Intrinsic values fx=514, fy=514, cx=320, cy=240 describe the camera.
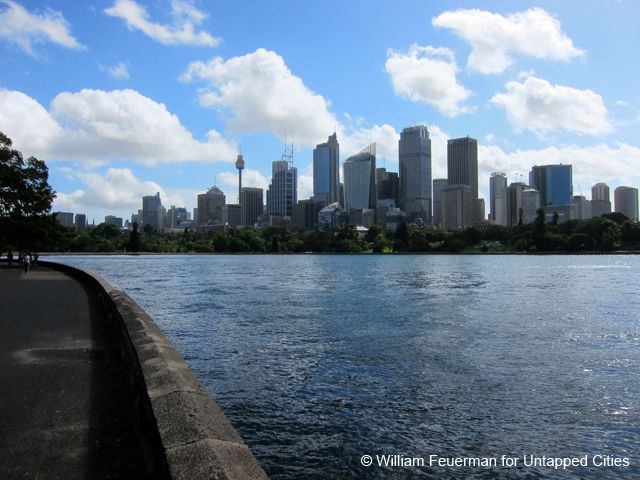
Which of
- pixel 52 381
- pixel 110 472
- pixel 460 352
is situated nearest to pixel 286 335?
pixel 460 352

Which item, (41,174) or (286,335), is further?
(41,174)

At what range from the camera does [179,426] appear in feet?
14.9

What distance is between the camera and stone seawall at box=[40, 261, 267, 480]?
3891mm

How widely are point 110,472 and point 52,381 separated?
3.45 m

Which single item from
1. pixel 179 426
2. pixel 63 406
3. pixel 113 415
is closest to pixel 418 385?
pixel 113 415

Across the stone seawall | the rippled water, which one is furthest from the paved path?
the rippled water

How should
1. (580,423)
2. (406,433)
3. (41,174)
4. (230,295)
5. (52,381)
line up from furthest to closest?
(41,174), (230,295), (580,423), (406,433), (52,381)

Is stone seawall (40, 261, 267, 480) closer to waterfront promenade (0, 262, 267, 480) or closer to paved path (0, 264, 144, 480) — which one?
waterfront promenade (0, 262, 267, 480)

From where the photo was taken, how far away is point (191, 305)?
2859 centimetres

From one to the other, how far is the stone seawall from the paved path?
289mm

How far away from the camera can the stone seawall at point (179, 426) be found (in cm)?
389

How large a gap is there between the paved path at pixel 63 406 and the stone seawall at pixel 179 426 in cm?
29

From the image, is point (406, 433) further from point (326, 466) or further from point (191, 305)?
point (191, 305)

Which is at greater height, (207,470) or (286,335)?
(207,470)
